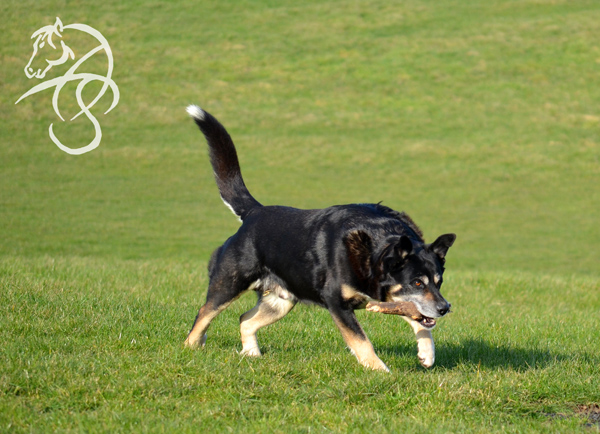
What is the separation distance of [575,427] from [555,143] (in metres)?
30.0

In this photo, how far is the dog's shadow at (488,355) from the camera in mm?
6445

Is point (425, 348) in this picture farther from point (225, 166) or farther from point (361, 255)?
point (225, 166)

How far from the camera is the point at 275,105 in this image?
3603 centimetres

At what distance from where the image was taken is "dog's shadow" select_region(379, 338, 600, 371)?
6445mm

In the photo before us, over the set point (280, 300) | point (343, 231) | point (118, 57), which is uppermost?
point (118, 57)

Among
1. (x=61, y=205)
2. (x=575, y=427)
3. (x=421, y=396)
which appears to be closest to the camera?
(x=575, y=427)

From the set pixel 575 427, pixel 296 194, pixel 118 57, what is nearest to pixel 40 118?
pixel 118 57

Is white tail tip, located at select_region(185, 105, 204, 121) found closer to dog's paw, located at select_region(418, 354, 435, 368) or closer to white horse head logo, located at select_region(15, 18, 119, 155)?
dog's paw, located at select_region(418, 354, 435, 368)

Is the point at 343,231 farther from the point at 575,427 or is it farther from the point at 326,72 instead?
the point at 326,72

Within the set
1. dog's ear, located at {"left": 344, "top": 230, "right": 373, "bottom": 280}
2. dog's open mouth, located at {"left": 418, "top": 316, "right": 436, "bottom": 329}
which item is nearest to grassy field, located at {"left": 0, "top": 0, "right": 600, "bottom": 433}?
dog's open mouth, located at {"left": 418, "top": 316, "right": 436, "bottom": 329}

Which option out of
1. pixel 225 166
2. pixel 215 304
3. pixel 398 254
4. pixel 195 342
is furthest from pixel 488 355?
pixel 225 166

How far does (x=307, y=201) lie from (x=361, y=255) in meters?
→ 18.3

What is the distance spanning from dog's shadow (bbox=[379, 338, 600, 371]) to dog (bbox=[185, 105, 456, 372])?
2.25ft

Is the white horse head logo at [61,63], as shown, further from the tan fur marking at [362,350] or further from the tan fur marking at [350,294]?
the tan fur marking at [362,350]
